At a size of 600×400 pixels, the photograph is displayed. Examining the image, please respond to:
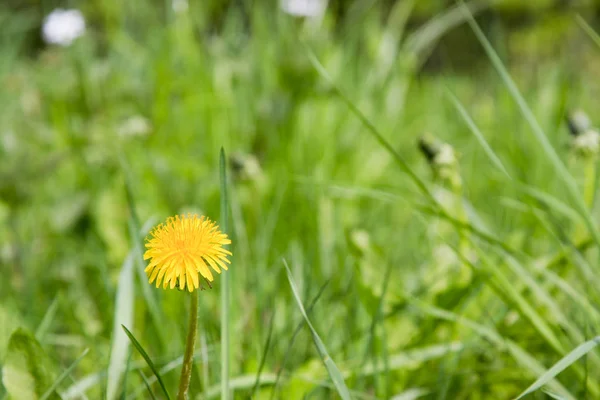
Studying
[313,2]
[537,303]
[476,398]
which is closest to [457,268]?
[537,303]

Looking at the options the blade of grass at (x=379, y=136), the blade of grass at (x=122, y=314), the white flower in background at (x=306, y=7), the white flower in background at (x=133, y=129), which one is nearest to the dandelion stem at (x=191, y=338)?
the blade of grass at (x=122, y=314)

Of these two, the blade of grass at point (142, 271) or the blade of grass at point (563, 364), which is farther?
the blade of grass at point (142, 271)

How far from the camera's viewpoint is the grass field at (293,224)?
63cm

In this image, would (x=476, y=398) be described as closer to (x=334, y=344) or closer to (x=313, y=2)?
(x=334, y=344)

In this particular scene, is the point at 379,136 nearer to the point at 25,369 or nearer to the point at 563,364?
the point at 563,364

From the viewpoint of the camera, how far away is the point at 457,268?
3.08 feet

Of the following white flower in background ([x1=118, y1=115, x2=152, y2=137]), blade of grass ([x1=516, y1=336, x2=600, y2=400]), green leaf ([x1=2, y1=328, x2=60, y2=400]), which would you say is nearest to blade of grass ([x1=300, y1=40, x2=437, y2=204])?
blade of grass ([x1=516, y1=336, x2=600, y2=400])

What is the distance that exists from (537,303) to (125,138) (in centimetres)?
85

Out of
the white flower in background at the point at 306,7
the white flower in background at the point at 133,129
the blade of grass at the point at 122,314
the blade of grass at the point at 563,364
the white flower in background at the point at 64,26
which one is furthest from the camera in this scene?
the white flower in background at the point at 306,7

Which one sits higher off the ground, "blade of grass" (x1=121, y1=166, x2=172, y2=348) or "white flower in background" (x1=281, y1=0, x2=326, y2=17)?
"white flower in background" (x1=281, y1=0, x2=326, y2=17)

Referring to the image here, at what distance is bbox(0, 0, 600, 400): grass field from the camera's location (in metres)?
0.63

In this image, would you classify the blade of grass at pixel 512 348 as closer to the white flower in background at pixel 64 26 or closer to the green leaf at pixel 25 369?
the green leaf at pixel 25 369

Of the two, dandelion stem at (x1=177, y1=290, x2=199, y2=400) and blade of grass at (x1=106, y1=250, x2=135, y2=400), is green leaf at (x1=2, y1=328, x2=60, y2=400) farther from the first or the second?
dandelion stem at (x1=177, y1=290, x2=199, y2=400)

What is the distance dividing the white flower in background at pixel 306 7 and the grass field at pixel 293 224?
0.27ft
